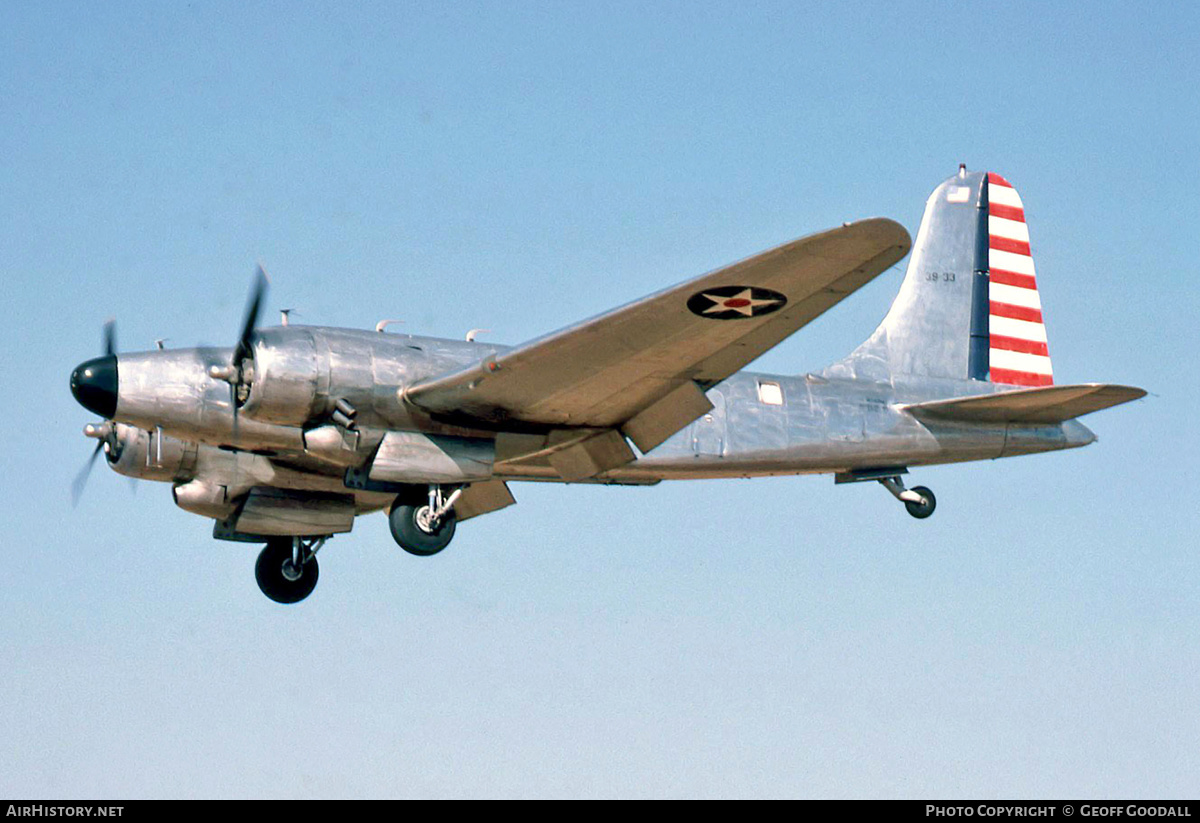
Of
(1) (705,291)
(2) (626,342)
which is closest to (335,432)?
(2) (626,342)

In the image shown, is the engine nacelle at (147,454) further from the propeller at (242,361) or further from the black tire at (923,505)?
the black tire at (923,505)

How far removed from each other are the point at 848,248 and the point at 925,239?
9.07m

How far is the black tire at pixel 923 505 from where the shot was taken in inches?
777

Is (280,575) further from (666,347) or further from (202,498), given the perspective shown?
(666,347)

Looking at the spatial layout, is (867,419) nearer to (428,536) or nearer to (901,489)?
(901,489)

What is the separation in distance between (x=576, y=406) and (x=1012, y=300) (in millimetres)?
8417

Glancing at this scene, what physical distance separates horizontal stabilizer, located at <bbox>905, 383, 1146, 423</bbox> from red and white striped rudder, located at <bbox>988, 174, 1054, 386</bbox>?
93.0 inches

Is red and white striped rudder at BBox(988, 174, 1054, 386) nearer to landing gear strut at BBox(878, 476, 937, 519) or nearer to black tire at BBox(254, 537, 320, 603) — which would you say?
landing gear strut at BBox(878, 476, 937, 519)

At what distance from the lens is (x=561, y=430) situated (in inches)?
690

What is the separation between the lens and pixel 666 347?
15883mm

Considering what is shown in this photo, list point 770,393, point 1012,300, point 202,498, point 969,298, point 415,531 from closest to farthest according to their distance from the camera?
point 415,531 < point 770,393 < point 202,498 < point 969,298 < point 1012,300

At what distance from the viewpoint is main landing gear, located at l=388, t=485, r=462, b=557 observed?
17156 millimetres

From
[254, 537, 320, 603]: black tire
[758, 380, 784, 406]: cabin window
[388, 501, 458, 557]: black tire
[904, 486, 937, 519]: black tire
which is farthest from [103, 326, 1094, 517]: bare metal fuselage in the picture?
[254, 537, 320, 603]: black tire

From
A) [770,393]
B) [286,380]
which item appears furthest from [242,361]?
[770,393]
